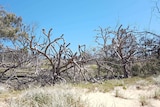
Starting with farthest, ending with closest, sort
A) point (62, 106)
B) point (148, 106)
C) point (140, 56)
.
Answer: point (140, 56) < point (148, 106) < point (62, 106)

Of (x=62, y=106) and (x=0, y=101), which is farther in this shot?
(x=0, y=101)

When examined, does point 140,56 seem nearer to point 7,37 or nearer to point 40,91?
point 40,91

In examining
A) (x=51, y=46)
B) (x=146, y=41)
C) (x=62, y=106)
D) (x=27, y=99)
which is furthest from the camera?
(x=146, y=41)

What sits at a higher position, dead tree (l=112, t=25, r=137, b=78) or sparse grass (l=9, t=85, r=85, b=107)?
dead tree (l=112, t=25, r=137, b=78)

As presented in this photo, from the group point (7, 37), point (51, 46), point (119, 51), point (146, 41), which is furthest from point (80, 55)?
point (7, 37)

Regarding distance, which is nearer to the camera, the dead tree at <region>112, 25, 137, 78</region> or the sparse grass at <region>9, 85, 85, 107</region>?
the sparse grass at <region>9, 85, 85, 107</region>

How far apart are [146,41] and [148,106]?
35.0 feet

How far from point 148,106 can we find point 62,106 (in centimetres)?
186

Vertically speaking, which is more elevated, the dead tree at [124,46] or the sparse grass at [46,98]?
the dead tree at [124,46]

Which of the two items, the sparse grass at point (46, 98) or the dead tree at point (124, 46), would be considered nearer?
the sparse grass at point (46, 98)

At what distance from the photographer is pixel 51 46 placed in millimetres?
7426

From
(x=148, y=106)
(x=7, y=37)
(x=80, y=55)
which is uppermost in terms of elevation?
(x=7, y=37)

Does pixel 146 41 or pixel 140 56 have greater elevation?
pixel 146 41

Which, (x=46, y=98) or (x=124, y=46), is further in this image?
(x=124, y=46)
